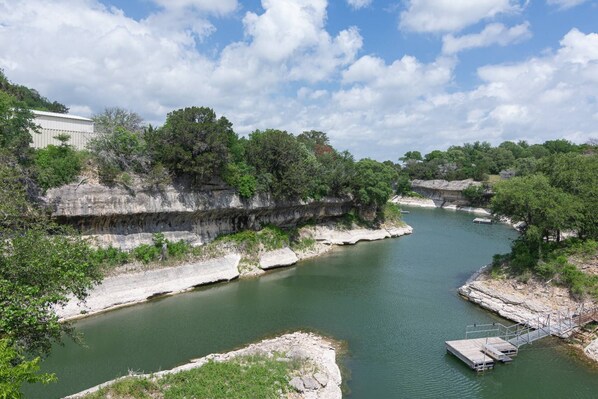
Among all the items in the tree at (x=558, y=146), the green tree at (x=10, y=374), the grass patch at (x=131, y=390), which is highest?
the tree at (x=558, y=146)

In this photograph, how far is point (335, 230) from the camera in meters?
51.8

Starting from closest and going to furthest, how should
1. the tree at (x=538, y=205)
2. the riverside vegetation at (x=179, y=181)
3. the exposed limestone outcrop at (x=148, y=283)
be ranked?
the riverside vegetation at (x=179, y=181) → the exposed limestone outcrop at (x=148, y=283) → the tree at (x=538, y=205)

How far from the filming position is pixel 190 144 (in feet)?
111

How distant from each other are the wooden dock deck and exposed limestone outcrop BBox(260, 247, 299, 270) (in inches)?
768

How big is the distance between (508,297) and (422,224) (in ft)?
136

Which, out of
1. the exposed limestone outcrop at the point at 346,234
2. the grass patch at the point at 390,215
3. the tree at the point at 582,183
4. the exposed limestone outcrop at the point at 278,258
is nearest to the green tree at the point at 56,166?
the exposed limestone outcrop at the point at 278,258

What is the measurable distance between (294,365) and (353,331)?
7.45m

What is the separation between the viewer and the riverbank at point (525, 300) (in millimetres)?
25414

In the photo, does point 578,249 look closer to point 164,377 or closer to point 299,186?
point 299,186

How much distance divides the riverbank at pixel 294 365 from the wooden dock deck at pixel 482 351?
6777 mm

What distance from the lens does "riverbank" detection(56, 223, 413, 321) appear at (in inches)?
1077

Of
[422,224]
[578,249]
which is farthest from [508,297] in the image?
[422,224]

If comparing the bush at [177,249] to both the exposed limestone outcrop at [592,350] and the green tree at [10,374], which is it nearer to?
the green tree at [10,374]

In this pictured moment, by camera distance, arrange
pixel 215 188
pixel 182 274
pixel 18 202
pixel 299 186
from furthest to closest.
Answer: pixel 299 186 < pixel 215 188 < pixel 182 274 < pixel 18 202
